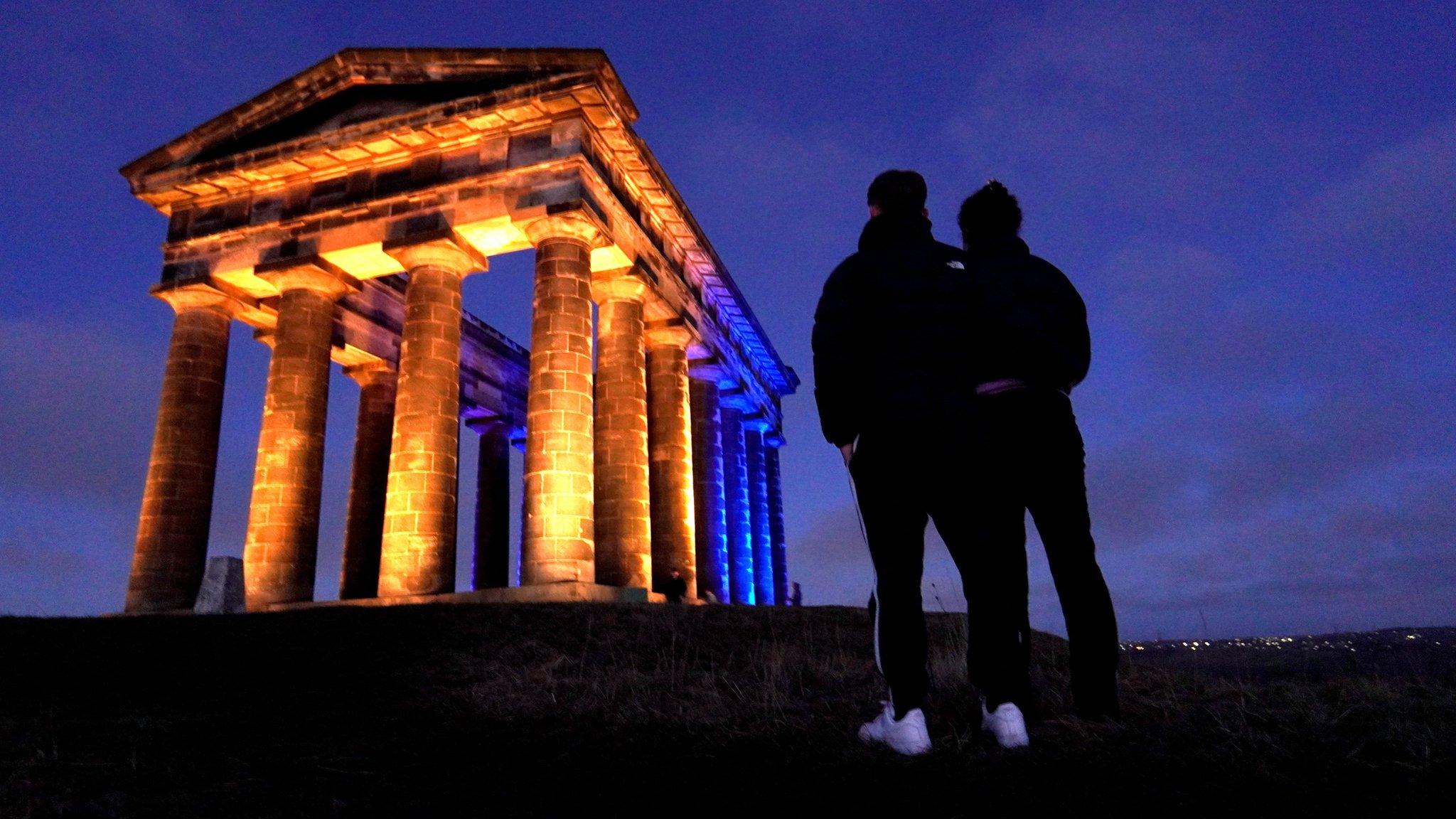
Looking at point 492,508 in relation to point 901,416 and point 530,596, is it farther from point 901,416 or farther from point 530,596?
point 901,416

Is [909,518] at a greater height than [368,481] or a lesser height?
lesser

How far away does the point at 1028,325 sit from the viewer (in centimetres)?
436

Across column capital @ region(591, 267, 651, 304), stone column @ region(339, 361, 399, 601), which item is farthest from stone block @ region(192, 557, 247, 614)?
column capital @ region(591, 267, 651, 304)

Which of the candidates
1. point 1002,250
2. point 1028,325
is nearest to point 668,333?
point 1002,250

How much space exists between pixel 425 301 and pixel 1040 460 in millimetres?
15765

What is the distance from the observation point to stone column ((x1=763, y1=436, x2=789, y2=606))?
33.1 metres

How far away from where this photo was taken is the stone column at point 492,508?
94.5ft

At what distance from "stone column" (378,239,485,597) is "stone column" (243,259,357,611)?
2.28 m

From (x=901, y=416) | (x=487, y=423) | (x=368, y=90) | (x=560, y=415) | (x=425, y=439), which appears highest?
(x=368, y=90)

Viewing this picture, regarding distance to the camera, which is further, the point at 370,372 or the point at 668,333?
Result: the point at 370,372

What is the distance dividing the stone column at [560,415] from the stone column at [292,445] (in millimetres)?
5002

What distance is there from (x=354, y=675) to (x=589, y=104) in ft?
42.1

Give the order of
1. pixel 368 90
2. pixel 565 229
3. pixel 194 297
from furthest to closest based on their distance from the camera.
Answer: pixel 194 297, pixel 368 90, pixel 565 229

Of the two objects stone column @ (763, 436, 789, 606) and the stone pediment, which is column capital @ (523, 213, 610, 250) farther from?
stone column @ (763, 436, 789, 606)
